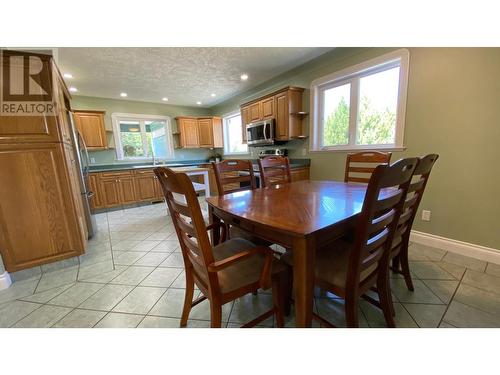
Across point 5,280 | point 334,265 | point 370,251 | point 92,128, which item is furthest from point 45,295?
point 92,128

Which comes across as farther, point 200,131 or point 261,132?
point 200,131

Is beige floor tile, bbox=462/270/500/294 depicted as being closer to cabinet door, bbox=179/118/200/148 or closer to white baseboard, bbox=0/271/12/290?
white baseboard, bbox=0/271/12/290

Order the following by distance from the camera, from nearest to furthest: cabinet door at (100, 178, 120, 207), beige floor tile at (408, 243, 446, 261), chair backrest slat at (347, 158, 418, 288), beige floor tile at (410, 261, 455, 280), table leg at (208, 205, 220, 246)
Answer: chair backrest slat at (347, 158, 418, 288) → table leg at (208, 205, 220, 246) → beige floor tile at (410, 261, 455, 280) → beige floor tile at (408, 243, 446, 261) → cabinet door at (100, 178, 120, 207)

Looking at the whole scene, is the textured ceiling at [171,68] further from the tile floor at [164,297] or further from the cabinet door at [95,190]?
Answer: the tile floor at [164,297]

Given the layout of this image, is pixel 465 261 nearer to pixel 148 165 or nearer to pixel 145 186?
pixel 145 186

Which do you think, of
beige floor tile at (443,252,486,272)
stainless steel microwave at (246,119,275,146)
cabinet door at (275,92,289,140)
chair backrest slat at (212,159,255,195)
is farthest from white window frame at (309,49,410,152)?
chair backrest slat at (212,159,255,195)

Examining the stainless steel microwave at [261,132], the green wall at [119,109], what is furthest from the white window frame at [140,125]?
the stainless steel microwave at [261,132]

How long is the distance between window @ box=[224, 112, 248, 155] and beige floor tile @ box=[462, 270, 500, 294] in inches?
173

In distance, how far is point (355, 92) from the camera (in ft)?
9.09

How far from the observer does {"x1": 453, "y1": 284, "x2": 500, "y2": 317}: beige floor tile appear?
1311 mm

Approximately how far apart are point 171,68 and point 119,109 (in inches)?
101

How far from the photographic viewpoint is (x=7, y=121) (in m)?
1.67

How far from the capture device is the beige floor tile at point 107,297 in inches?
59.3
